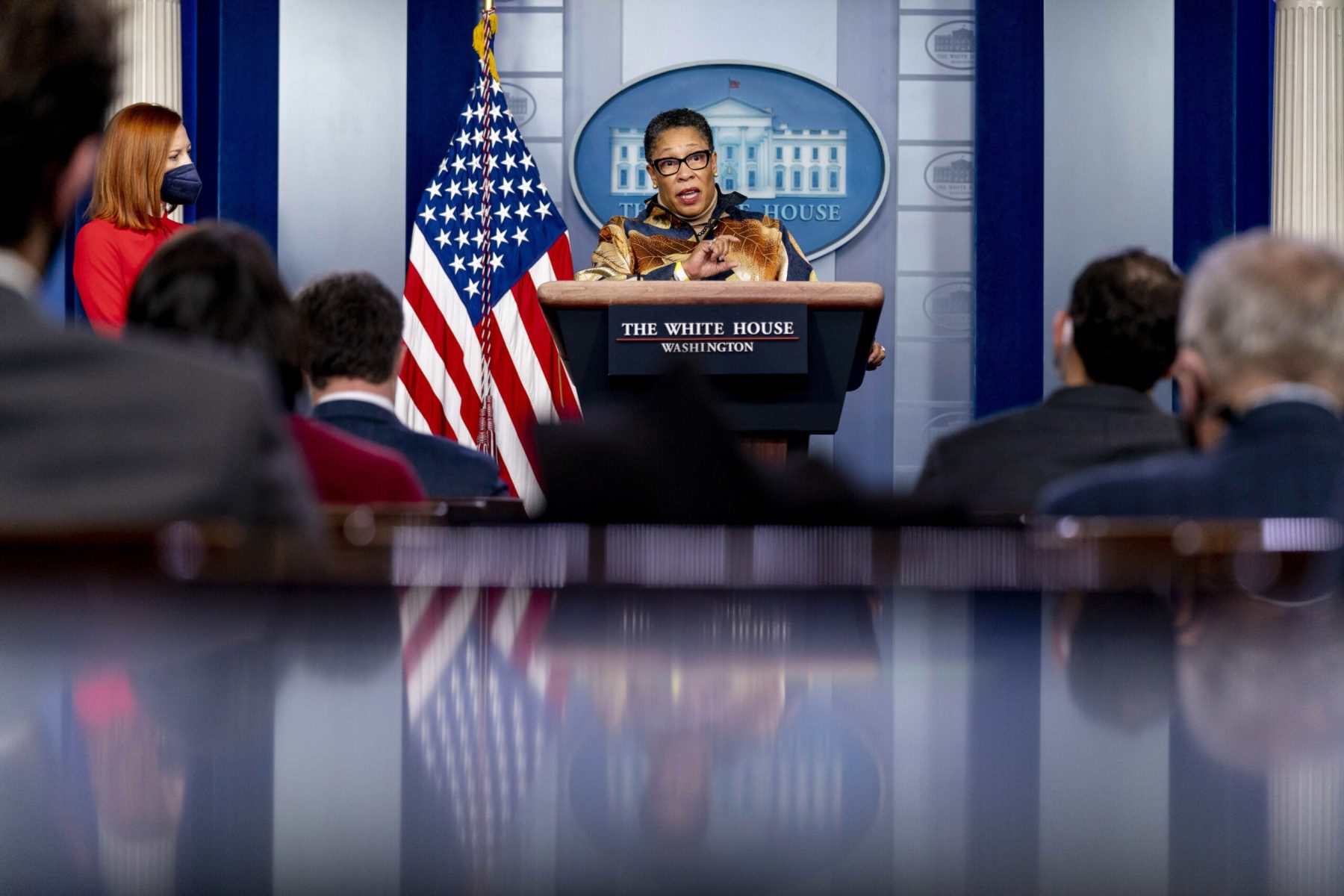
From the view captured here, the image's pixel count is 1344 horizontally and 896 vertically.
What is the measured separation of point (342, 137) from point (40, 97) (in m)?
4.90

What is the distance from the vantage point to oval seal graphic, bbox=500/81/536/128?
5414 mm

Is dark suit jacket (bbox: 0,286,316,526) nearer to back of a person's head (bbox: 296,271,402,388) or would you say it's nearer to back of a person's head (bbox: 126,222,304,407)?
back of a person's head (bbox: 126,222,304,407)

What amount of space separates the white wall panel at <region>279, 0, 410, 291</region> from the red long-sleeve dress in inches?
79.6

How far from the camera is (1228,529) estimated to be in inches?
21.8

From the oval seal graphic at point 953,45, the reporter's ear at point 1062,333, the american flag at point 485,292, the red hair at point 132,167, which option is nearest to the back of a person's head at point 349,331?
the reporter's ear at point 1062,333

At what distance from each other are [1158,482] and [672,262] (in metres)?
2.69

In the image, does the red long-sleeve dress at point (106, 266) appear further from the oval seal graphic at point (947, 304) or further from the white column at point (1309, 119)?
the white column at point (1309, 119)

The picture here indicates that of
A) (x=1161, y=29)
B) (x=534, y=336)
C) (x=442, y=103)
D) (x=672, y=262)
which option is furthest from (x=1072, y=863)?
(x=1161, y=29)

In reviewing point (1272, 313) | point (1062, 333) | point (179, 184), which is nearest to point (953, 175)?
point (179, 184)

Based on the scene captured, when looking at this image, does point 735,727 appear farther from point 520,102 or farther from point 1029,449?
point 520,102

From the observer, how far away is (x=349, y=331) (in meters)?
2.00

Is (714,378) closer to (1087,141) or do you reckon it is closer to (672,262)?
(672,262)

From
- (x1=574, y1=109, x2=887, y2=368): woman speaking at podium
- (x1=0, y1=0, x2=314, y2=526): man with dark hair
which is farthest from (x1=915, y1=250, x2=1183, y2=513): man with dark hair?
(x1=574, y1=109, x2=887, y2=368): woman speaking at podium

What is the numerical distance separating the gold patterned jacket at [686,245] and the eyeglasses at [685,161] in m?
0.12
